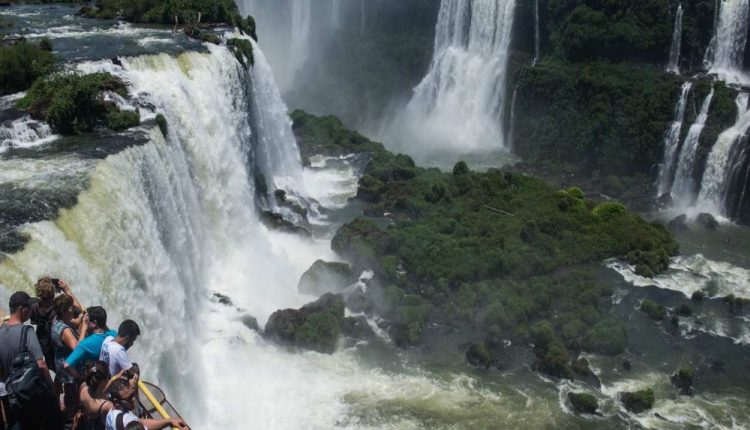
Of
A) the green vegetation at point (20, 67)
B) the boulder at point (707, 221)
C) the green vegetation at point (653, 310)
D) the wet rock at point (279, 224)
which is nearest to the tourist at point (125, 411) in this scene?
the green vegetation at point (20, 67)

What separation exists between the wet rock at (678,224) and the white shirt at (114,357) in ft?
87.8

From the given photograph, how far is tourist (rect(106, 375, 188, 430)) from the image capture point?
7.98 m

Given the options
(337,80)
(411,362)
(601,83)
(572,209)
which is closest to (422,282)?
(411,362)

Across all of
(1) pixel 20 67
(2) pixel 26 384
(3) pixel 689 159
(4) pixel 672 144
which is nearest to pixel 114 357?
(2) pixel 26 384

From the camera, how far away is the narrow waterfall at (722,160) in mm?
31631

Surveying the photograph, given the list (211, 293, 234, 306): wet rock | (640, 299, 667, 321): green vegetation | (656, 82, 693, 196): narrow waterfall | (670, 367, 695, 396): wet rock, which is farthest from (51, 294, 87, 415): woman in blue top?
(656, 82, 693, 196): narrow waterfall

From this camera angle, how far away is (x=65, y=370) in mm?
8977

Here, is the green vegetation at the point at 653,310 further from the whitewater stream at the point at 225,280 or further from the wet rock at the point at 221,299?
the wet rock at the point at 221,299

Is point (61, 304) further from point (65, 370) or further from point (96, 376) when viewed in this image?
point (96, 376)

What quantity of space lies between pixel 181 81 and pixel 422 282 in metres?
10.9

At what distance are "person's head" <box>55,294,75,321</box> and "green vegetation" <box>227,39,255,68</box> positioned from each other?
69.5 feet

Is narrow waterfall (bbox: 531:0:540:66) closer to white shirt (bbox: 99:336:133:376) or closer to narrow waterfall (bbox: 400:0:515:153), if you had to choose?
narrow waterfall (bbox: 400:0:515:153)

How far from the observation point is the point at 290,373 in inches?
793

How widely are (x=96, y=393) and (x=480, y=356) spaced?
1433cm
